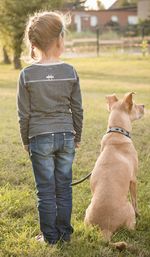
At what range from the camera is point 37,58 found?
4277mm

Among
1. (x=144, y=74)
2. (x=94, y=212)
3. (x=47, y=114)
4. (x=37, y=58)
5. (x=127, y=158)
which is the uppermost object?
(x=37, y=58)

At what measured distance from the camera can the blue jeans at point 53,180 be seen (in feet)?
14.0

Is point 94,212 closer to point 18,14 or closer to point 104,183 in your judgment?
point 104,183

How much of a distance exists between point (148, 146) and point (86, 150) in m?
1.12

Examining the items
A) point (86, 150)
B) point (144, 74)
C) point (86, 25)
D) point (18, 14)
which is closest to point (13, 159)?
point (86, 150)

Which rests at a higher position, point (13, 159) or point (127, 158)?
point (127, 158)

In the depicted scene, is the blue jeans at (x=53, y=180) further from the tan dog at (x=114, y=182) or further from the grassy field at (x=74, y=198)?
the tan dog at (x=114, y=182)

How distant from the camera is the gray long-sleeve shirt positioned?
4.14m

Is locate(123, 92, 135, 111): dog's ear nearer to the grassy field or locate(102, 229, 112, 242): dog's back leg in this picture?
the grassy field

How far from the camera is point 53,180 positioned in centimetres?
436

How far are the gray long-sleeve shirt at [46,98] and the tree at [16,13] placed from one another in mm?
23594

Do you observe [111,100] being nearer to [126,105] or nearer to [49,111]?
[126,105]

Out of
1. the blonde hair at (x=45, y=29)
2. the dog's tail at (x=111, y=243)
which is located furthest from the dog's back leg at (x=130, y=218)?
the blonde hair at (x=45, y=29)

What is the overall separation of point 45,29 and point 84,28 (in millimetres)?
74319
